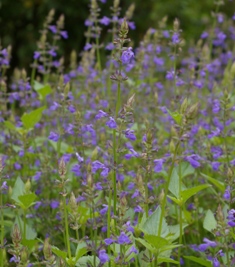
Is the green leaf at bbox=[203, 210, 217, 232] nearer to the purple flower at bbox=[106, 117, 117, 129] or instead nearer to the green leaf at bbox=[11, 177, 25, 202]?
the purple flower at bbox=[106, 117, 117, 129]

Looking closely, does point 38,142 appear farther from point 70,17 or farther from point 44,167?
point 70,17

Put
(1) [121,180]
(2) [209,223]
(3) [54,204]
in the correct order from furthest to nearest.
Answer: (3) [54,204] → (1) [121,180] → (2) [209,223]

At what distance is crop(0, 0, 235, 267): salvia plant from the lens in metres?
2.85

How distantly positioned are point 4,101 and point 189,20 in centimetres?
884

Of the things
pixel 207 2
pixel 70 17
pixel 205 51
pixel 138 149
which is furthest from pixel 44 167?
pixel 207 2

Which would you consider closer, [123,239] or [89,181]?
[123,239]

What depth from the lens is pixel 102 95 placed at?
5.38m

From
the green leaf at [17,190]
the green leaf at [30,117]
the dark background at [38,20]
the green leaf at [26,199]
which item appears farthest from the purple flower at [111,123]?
the dark background at [38,20]

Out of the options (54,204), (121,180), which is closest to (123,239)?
(121,180)

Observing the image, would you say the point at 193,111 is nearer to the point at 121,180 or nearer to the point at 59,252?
the point at 59,252

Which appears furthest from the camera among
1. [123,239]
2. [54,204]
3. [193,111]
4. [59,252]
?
[54,204]

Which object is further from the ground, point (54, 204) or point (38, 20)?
point (38, 20)

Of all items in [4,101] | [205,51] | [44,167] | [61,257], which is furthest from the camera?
[205,51]

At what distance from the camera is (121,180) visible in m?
3.90
